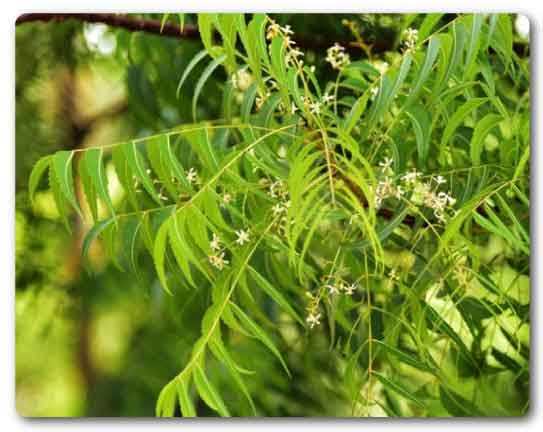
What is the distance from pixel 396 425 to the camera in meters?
1.55

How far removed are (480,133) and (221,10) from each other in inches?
17.9

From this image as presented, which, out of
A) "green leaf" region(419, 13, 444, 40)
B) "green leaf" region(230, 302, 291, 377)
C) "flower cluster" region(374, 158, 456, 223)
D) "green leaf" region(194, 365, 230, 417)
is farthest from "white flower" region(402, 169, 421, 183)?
"green leaf" region(194, 365, 230, 417)

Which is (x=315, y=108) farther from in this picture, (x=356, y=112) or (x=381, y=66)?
(x=381, y=66)

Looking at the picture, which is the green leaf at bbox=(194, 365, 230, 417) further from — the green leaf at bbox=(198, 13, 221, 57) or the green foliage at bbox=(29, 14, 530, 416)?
the green leaf at bbox=(198, 13, 221, 57)

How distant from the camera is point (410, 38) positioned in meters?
1.50

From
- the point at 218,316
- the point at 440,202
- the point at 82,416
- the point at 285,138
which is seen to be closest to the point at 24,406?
the point at 82,416

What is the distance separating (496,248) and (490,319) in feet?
0.37

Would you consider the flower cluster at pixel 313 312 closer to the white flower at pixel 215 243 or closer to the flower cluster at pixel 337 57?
the white flower at pixel 215 243

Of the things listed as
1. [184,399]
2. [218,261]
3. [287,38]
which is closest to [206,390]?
[184,399]

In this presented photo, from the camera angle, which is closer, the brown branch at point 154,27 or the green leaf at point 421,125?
the green leaf at point 421,125

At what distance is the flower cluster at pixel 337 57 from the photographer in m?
1.54

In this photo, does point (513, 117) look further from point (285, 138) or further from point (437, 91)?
point (285, 138)

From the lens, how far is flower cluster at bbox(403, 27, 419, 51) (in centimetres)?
148

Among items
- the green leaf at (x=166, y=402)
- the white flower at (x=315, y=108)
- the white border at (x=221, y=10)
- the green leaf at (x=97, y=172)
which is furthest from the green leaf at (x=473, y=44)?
the green leaf at (x=166, y=402)
